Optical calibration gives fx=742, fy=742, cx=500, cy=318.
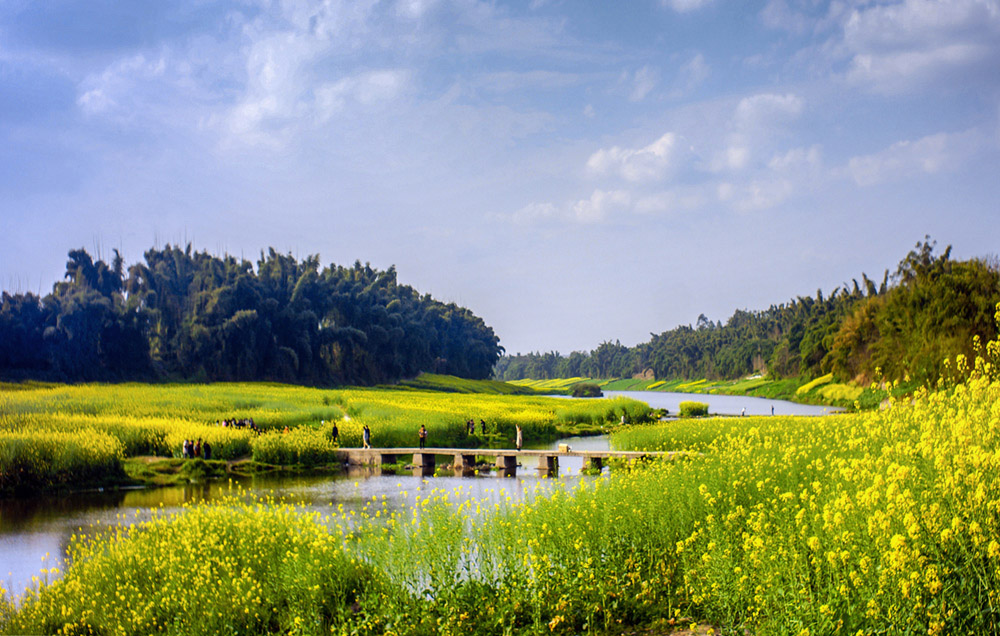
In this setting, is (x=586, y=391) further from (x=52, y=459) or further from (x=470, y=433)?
(x=52, y=459)

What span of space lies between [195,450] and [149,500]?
7396mm

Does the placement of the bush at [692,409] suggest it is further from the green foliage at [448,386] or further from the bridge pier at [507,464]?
the green foliage at [448,386]

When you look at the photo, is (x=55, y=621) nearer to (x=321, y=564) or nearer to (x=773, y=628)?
(x=321, y=564)

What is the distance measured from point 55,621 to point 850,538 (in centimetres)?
1102

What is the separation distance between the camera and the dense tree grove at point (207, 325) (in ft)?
210

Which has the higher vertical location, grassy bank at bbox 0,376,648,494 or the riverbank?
grassy bank at bbox 0,376,648,494

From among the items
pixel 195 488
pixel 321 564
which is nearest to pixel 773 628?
pixel 321 564

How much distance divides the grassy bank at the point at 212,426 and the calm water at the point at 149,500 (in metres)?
1.84

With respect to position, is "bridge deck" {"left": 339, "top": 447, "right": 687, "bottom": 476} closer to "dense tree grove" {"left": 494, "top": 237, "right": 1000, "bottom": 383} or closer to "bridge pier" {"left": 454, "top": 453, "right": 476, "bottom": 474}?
"bridge pier" {"left": 454, "top": 453, "right": 476, "bottom": 474}

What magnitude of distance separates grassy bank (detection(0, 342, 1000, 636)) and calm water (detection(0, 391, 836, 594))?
15.9 ft

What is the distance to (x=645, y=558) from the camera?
10039 millimetres

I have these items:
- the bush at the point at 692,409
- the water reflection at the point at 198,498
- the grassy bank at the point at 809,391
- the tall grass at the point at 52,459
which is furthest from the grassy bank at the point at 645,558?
the bush at the point at 692,409

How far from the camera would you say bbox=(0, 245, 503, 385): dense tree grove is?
6397 centimetres

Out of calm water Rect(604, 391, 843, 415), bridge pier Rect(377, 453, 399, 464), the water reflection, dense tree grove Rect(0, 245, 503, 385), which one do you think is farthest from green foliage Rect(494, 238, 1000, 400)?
dense tree grove Rect(0, 245, 503, 385)
